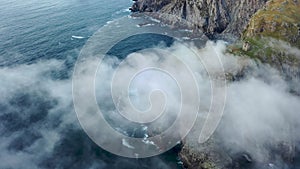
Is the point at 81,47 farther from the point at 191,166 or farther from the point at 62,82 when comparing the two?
the point at 191,166

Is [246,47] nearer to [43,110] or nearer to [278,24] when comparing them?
[278,24]

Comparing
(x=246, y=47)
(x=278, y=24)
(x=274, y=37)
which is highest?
(x=278, y=24)

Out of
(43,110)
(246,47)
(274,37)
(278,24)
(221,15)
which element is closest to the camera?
(43,110)

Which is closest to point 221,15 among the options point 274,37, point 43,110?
point 274,37

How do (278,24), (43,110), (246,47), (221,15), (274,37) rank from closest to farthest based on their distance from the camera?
(43,110) → (246,47) → (274,37) → (278,24) → (221,15)

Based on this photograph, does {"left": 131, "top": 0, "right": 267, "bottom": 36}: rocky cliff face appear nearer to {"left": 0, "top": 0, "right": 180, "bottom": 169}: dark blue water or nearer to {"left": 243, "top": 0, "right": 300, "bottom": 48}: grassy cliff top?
{"left": 243, "top": 0, "right": 300, "bottom": 48}: grassy cliff top

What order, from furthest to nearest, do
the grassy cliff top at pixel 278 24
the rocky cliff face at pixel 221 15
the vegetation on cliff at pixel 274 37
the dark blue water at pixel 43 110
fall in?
the rocky cliff face at pixel 221 15 < the grassy cliff top at pixel 278 24 < the vegetation on cliff at pixel 274 37 < the dark blue water at pixel 43 110

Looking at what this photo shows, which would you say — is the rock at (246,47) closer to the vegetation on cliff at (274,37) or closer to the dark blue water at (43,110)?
the vegetation on cliff at (274,37)

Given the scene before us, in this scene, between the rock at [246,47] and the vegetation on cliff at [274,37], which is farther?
the rock at [246,47]

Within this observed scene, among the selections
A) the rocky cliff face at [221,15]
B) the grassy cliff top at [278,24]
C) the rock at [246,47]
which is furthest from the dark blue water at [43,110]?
the rock at [246,47]
